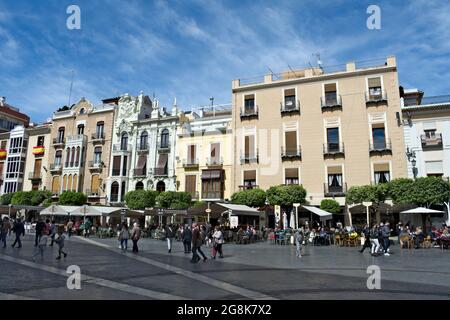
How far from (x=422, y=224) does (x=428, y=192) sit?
3.53 m

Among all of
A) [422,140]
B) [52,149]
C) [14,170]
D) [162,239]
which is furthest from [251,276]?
[14,170]

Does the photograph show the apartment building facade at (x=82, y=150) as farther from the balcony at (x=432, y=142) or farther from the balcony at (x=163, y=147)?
the balcony at (x=432, y=142)

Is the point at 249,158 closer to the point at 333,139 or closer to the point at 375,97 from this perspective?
the point at 333,139

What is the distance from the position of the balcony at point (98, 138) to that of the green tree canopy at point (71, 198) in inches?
274

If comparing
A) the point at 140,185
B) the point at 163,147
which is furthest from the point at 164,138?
the point at 140,185

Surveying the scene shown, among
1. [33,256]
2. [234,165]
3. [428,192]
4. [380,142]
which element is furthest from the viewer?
[234,165]

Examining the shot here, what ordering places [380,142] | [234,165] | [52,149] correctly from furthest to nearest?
[52,149] → [234,165] → [380,142]

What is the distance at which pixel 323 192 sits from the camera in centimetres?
3375

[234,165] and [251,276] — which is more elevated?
[234,165]

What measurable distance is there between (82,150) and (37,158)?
25.8 ft

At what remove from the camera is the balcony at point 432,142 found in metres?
30.3

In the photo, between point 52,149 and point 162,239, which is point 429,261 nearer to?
point 162,239

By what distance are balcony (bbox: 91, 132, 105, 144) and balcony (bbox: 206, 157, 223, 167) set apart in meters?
15.1

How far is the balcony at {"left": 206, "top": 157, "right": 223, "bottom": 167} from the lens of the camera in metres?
38.8
